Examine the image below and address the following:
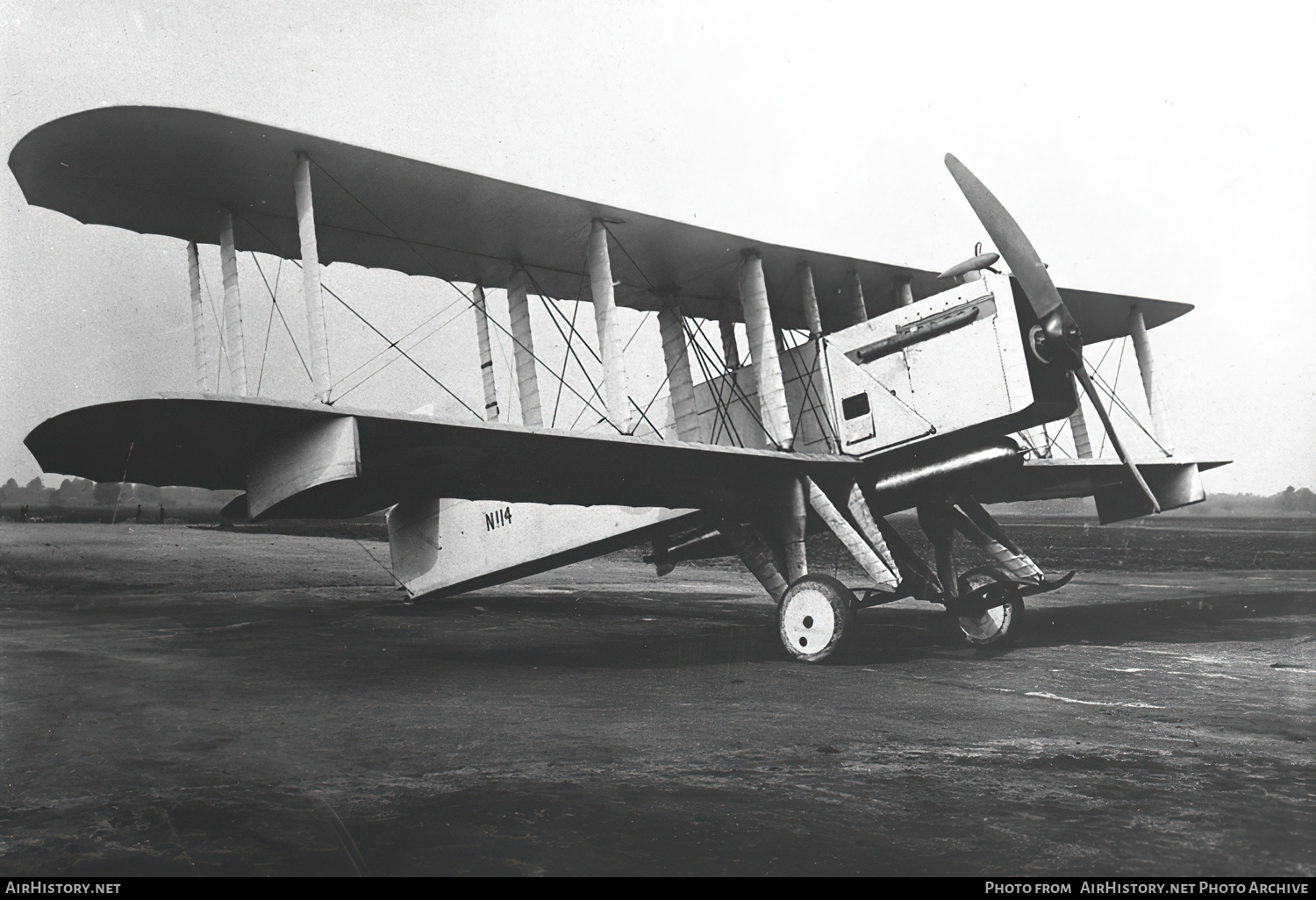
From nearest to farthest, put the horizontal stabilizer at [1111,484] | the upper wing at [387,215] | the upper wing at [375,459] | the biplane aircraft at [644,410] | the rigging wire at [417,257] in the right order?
the upper wing at [375,459]
the biplane aircraft at [644,410]
the upper wing at [387,215]
the rigging wire at [417,257]
the horizontal stabilizer at [1111,484]

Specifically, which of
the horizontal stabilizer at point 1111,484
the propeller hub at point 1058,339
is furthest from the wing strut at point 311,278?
the horizontal stabilizer at point 1111,484

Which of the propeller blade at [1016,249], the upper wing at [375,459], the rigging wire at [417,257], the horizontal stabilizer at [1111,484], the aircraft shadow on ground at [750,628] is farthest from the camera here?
the horizontal stabilizer at [1111,484]

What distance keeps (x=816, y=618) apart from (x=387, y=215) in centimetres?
544

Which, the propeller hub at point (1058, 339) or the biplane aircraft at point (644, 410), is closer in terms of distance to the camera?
the biplane aircraft at point (644, 410)

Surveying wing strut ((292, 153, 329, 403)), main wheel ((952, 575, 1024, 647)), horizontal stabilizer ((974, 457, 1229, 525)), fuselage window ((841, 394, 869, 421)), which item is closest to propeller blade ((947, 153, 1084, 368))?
fuselage window ((841, 394, 869, 421))

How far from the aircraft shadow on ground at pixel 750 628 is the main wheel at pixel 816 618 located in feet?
1.16

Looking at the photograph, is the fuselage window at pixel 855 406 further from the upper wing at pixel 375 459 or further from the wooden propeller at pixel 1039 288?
the wooden propeller at pixel 1039 288

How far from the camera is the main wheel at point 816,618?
8016 mm

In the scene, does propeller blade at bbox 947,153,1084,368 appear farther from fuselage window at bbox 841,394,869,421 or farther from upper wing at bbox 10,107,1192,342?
upper wing at bbox 10,107,1192,342

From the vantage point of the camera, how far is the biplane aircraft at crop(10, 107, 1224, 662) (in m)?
6.66

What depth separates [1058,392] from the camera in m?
8.59

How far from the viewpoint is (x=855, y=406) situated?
31.3ft
